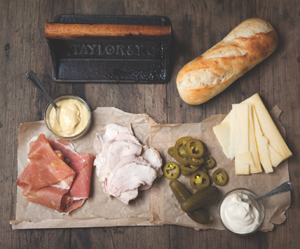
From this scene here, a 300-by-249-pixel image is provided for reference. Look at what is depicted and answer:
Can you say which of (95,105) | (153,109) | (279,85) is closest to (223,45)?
(279,85)

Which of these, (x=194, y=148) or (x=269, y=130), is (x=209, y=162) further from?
(x=269, y=130)

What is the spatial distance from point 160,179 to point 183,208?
1.02ft

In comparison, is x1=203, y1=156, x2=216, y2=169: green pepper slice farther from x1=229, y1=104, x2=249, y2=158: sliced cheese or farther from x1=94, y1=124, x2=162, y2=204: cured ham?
x1=94, y1=124, x2=162, y2=204: cured ham

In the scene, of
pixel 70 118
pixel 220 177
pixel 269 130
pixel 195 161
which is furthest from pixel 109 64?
pixel 269 130

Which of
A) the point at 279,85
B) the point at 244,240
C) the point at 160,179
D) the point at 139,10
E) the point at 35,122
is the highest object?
the point at 139,10

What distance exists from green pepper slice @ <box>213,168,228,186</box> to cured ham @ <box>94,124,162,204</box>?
473mm

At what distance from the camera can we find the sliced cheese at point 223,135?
A: 224cm

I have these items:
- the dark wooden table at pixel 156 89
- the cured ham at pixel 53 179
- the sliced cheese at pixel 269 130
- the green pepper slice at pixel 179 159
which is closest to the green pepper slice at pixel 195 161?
the green pepper slice at pixel 179 159

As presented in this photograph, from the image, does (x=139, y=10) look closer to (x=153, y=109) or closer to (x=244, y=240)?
(x=153, y=109)

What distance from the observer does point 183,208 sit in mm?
2068

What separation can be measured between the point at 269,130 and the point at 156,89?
1034 mm

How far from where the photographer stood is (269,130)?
87.4 inches

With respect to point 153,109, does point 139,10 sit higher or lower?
higher

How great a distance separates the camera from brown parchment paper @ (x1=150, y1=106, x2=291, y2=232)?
221cm
